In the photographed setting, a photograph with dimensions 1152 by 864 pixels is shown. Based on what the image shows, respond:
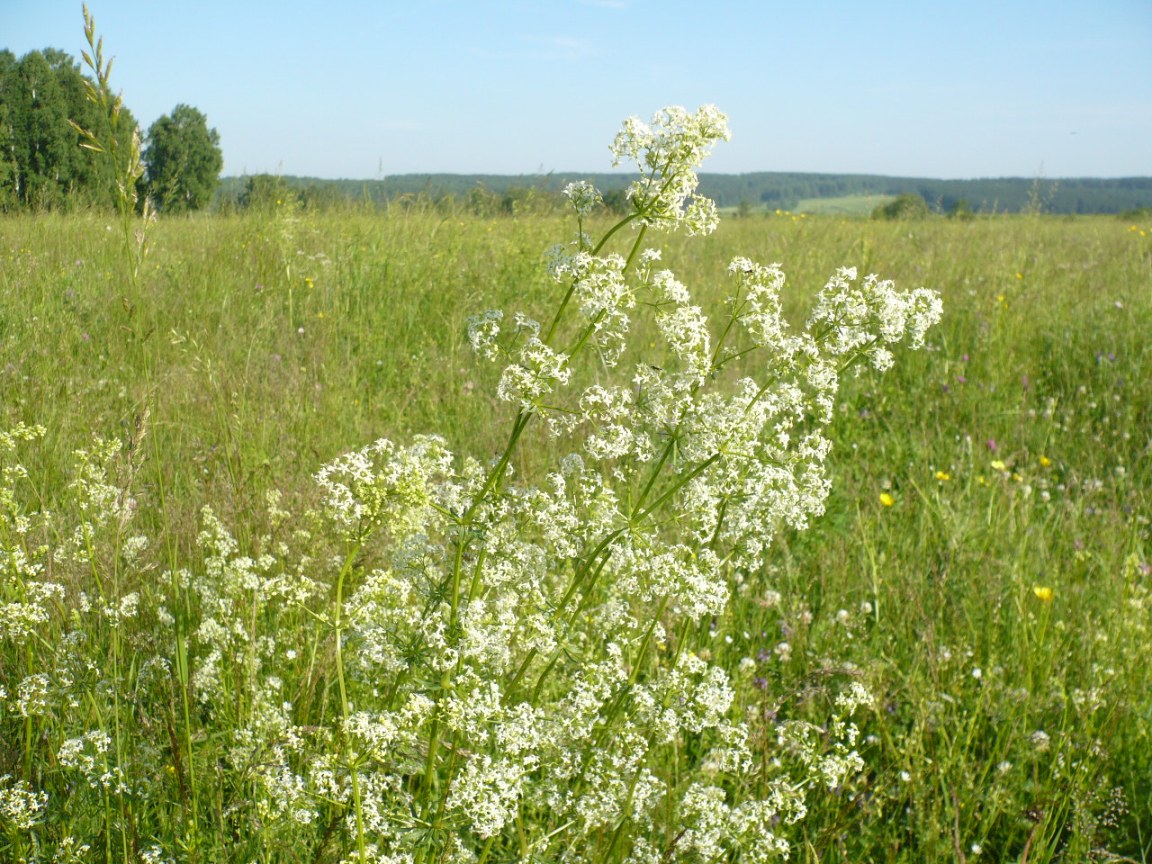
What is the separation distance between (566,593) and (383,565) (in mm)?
1383

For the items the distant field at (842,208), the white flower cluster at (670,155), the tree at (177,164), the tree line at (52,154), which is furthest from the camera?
the distant field at (842,208)

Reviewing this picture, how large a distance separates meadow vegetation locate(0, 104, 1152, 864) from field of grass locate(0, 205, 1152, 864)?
0.07ft

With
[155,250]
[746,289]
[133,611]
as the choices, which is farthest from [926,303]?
[155,250]

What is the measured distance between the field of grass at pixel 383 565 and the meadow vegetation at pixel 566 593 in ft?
0.07

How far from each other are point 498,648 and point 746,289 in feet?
2.79

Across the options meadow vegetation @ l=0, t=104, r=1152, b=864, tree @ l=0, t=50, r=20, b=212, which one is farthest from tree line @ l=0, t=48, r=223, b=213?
meadow vegetation @ l=0, t=104, r=1152, b=864

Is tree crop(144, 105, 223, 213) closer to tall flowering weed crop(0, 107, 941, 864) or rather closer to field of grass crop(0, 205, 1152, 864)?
field of grass crop(0, 205, 1152, 864)

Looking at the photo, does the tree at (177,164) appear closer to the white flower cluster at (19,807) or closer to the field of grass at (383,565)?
the field of grass at (383,565)

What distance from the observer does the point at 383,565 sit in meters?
2.87

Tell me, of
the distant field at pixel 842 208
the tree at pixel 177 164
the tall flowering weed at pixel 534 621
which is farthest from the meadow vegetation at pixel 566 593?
the distant field at pixel 842 208

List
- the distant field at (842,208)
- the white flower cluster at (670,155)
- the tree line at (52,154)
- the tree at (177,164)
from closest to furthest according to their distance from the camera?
the white flower cluster at (670,155) → the tree at (177,164) → the tree line at (52,154) → the distant field at (842,208)

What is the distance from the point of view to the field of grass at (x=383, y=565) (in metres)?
1.80

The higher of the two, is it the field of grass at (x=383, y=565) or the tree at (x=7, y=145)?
the tree at (x=7, y=145)

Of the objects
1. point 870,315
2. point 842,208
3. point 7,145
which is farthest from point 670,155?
point 842,208
